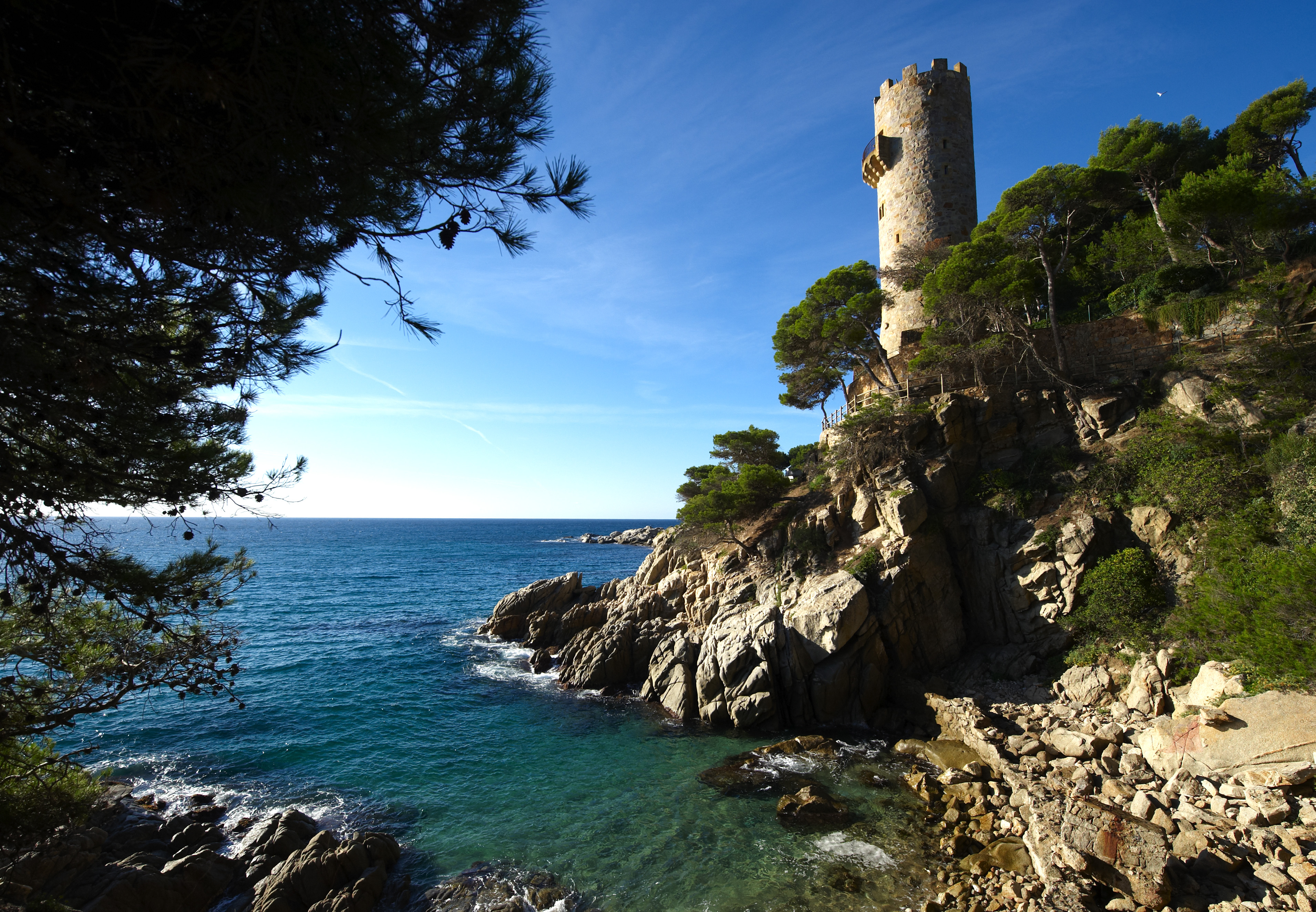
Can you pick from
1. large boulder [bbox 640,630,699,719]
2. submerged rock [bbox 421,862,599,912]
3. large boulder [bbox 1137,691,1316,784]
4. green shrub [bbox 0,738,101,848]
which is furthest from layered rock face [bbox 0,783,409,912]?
large boulder [bbox 1137,691,1316,784]

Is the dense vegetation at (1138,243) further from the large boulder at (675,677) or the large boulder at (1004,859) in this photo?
the large boulder at (1004,859)

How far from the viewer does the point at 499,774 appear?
1398cm

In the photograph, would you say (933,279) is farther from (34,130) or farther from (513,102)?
(34,130)

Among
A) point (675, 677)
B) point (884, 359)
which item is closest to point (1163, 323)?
point (884, 359)

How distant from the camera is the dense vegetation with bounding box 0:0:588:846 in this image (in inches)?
132

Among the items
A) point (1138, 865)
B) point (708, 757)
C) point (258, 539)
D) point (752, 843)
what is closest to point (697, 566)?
point (708, 757)

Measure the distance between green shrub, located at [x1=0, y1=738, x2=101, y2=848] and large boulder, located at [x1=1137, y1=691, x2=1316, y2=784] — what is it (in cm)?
1588

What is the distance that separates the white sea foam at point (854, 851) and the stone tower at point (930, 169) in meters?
20.1

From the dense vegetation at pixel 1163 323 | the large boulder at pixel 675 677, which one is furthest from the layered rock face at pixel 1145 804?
the large boulder at pixel 675 677

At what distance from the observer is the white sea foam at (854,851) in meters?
9.54

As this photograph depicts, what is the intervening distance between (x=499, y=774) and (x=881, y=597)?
11.5 meters

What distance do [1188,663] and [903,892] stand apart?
27.7ft

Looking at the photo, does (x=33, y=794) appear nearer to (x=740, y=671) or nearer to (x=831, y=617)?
(x=740, y=671)

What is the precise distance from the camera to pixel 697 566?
950 inches
